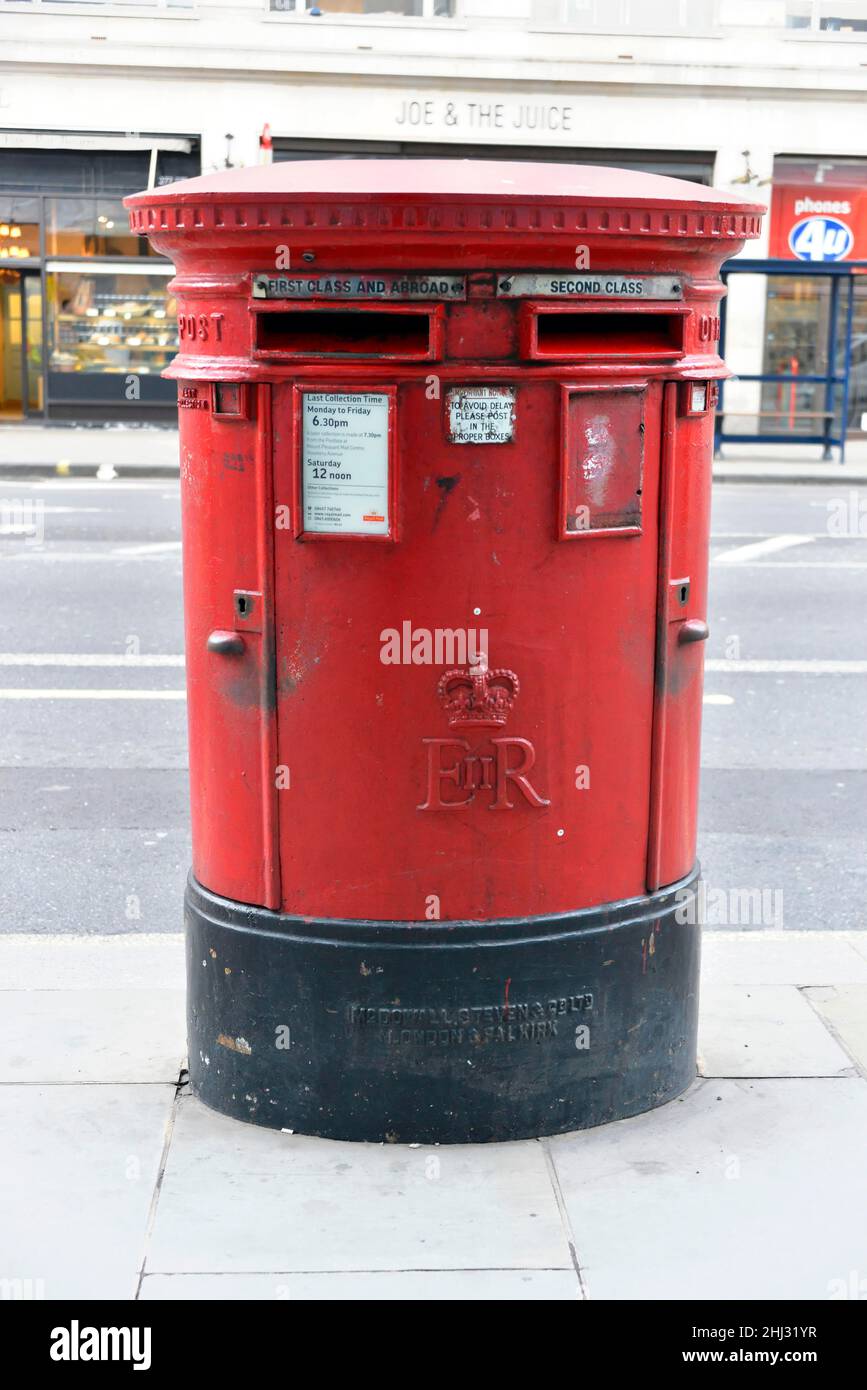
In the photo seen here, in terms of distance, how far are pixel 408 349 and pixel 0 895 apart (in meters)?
2.96

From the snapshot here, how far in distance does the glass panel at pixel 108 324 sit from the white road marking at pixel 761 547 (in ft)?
34.1

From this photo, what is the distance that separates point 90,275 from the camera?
20812 millimetres

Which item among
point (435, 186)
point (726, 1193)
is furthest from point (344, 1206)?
point (435, 186)

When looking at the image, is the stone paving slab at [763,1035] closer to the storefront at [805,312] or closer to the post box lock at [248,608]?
the post box lock at [248,608]

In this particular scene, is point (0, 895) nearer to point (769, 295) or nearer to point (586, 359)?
point (586, 359)

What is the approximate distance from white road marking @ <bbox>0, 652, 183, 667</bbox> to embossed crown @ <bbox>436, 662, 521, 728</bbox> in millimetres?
5396

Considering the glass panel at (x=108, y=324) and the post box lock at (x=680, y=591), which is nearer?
the post box lock at (x=680, y=591)

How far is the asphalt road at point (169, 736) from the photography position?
5.50 metres

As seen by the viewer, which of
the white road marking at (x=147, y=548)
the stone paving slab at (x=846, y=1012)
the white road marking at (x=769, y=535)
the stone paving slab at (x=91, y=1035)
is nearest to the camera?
the stone paving slab at (x=91, y=1035)

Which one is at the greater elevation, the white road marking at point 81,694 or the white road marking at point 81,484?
the white road marking at point 81,484

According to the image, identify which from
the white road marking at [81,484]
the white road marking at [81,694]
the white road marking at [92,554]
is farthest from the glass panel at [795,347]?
the white road marking at [81,694]

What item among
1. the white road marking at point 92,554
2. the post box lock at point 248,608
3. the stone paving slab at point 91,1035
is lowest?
the stone paving slab at point 91,1035

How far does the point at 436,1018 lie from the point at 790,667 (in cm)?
565

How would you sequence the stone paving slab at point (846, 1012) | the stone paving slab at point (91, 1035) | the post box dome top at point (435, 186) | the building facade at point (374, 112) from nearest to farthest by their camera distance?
the post box dome top at point (435, 186) → the stone paving slab at point (91, 1035) → the stone paving slab at point (846, 1012) → the building facade at point (374, 112)
